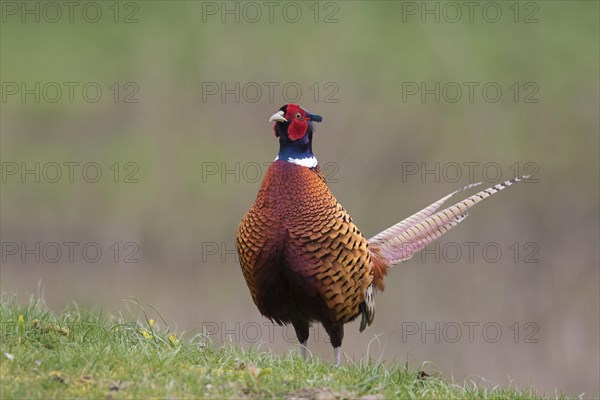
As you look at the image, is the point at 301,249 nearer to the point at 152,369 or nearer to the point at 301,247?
the point at 301,247

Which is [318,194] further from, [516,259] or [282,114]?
[516,259]

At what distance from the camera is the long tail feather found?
8094 mm

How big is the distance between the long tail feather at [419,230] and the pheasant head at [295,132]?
1.01 m

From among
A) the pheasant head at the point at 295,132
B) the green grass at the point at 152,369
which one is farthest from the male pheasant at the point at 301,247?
the green grass at the point at 152,369

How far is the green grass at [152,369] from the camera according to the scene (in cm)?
551

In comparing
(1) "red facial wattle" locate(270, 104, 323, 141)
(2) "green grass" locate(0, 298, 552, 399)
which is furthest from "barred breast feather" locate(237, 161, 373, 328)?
(2) "green grass" locate(0, 298, 552, 399)

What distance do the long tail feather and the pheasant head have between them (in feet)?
3.33

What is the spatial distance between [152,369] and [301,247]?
4.90 ft

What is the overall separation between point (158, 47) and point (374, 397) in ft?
33.4

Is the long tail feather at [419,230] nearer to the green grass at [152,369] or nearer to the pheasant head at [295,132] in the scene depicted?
the pheasant head at [295,132]

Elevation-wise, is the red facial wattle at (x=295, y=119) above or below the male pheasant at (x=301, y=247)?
above

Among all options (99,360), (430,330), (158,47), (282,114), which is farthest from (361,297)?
(158,47)

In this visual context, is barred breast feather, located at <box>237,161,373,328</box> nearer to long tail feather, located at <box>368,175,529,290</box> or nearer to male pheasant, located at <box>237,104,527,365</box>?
male pheasant, located at <box>237,104,527,365</box>

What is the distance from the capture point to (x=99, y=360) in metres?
5.82
